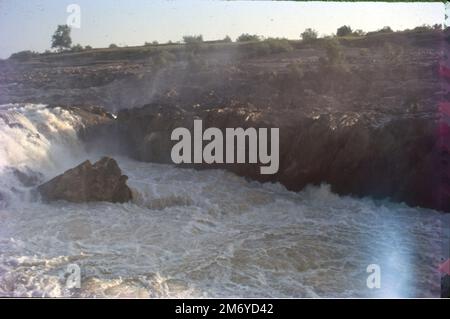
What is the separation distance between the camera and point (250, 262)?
15.2 ft

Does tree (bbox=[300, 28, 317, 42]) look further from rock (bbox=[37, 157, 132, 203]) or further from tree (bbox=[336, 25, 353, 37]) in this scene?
rock (bbox=[37, 157, 132, 203])

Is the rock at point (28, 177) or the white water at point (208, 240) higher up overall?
the rock at point (28, 177)

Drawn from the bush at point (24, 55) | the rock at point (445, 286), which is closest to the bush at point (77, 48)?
the bush at point (24, 55)

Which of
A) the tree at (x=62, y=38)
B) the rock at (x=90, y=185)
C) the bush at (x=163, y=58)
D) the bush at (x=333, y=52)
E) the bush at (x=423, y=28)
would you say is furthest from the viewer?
the bush at (x=163, y=58)

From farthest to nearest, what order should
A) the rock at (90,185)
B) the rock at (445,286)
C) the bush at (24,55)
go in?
the bush at (24,55), the rock at (90,185), the rock at (445,286)

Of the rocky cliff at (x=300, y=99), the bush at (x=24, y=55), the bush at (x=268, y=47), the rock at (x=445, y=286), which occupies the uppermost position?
the bush at (x=268, y=47)

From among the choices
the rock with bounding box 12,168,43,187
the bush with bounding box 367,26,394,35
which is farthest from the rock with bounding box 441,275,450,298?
the rock with bounding box 12,168,43,187

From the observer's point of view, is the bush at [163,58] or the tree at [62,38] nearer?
the tree at [62,38]

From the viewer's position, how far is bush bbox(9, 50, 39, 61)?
6.64 meters

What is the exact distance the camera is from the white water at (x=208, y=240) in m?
4.28

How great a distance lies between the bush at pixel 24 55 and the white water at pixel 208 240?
3.37 ft

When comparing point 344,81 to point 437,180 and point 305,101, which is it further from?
point 437,180

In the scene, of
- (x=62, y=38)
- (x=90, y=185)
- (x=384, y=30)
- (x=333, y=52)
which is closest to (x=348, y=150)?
(x=384, y=30)

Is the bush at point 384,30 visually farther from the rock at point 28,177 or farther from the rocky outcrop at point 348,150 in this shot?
the rock at point 28,177
